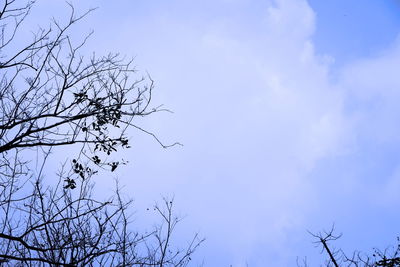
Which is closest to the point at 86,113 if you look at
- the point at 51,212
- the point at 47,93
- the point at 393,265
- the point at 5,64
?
the point at 47,93

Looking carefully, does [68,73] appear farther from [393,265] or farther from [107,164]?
[393,265]

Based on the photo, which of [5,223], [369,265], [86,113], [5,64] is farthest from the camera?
[369,265]

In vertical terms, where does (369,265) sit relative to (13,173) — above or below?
above

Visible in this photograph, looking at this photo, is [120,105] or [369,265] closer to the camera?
[120,105]

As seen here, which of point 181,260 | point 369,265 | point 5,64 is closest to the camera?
point 5,64

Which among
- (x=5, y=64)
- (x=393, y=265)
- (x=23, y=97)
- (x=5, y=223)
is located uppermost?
(x=393, y=265)

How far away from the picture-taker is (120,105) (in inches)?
166

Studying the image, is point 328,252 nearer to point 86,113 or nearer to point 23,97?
point 86,113

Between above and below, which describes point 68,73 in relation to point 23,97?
above

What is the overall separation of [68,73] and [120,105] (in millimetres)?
900

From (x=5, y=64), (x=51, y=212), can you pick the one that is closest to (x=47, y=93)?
(x=5, y=64)

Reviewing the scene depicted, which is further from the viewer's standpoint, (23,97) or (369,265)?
(369,265)

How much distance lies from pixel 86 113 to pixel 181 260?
606 centimetres

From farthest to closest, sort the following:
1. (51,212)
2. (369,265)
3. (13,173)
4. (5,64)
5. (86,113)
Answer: (369,265) < (51,212) < (13,173) < (86,113) < (5,64)
